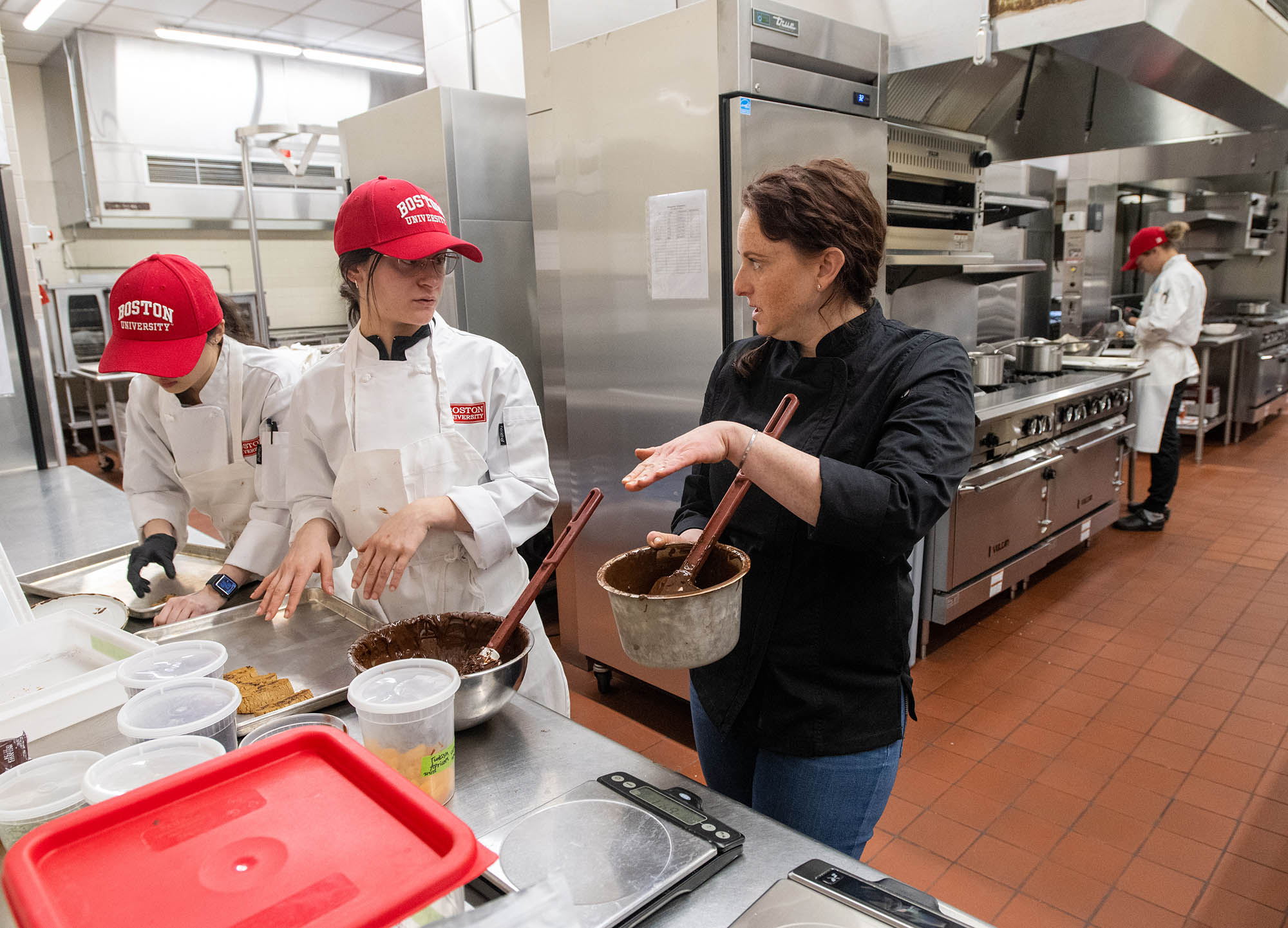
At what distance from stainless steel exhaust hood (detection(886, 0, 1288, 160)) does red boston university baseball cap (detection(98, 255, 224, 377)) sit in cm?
260

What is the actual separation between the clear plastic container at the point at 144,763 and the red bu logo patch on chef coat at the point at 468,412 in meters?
0.96

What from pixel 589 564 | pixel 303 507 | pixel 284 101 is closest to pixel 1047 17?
pixel 589 564

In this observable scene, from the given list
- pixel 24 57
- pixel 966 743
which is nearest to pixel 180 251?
pixel 24 57

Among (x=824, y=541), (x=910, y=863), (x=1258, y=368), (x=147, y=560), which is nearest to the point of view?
(x=824, y=541)

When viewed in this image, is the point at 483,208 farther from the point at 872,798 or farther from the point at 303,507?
the point at 872,798

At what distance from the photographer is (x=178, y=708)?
1.01 m

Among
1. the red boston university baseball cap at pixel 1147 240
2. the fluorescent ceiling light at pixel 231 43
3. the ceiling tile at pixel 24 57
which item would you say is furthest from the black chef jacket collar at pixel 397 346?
the ceiling tile at pixel 24 57

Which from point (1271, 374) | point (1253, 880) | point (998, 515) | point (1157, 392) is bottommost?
point (1253, 880)

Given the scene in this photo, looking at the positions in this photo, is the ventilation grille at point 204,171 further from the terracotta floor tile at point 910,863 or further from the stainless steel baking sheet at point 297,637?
the terracotta floor tile at point 910,863

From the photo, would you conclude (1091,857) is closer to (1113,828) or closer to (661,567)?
(1113,828)

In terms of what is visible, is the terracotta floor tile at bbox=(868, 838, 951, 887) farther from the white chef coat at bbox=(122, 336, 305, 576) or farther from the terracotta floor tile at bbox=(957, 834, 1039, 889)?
the white chef coat at bbox=(122, 336, 305, 576)

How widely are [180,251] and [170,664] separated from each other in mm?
8530

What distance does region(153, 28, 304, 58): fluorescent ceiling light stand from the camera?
7.16m

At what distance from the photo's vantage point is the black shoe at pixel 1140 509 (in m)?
5.18
